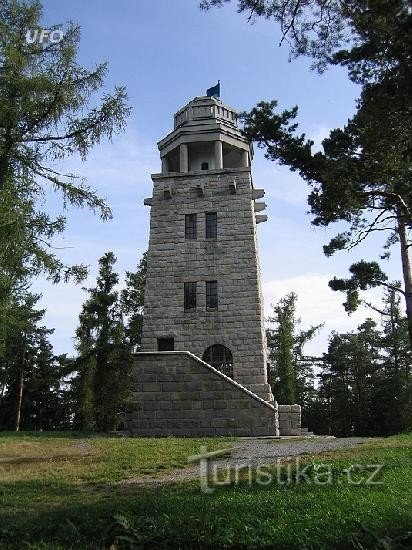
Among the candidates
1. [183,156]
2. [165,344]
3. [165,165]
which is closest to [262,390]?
[165,344]

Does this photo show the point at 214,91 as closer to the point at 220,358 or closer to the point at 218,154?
the point at 218,154

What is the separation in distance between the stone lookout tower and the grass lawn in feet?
16.7

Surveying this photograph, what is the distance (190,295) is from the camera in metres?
18.5

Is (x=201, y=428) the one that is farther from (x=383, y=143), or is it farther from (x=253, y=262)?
(x=383, y=143)

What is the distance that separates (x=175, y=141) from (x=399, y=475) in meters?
16.6

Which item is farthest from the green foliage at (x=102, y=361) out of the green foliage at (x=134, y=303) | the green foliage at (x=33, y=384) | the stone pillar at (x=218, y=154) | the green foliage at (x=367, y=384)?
the green foliage at (x=367, y=384)

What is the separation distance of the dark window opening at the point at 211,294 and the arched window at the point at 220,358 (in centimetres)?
148

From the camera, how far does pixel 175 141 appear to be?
2094 cm

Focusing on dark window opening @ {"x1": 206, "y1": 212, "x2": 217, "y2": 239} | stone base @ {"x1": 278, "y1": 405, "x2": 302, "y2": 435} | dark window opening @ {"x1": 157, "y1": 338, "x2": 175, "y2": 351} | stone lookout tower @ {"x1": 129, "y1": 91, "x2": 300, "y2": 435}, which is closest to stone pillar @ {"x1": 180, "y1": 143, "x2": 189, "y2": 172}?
stone lookout tower @ {"x1": 129, "y1": 91, "x2": 300, "y2": 435}

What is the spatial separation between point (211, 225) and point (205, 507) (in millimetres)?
14525

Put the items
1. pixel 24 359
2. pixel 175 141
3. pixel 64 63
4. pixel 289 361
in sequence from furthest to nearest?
1. pixel 24 359
2. pixel 289 361
3. pixel 175 141
4. pixel 64 63

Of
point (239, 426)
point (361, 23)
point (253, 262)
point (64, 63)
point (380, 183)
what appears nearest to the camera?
point (361, 23)

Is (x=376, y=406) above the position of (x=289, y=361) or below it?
below

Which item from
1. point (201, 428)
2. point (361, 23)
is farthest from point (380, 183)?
point (201, 428)
